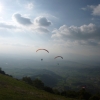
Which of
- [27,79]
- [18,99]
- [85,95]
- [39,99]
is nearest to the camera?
[18,99]

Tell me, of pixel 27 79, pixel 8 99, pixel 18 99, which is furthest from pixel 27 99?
pixel 27 79

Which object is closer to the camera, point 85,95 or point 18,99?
point 18,99

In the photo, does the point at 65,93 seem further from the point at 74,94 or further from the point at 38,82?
the point at 38,82

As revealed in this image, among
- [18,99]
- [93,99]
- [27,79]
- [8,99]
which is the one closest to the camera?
[8,99]

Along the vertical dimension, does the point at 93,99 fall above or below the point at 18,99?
above

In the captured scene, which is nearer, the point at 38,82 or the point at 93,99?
the point at 93,99

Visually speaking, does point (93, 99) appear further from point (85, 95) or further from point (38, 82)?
point (38, 82)

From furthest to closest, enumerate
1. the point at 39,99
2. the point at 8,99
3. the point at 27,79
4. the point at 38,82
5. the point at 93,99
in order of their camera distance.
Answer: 1. the point at 27,79
2. the point at 38,82
3. the point at 93,99
4. the point at 39,99
5. the point at 8,99

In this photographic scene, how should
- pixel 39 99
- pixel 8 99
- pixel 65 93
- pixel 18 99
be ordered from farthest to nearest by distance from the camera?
pixel 65 93 → pixel 39 99 → pixel 18 99 → pixel 8 99

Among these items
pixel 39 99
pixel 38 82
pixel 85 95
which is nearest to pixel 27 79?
pixel 38 82
